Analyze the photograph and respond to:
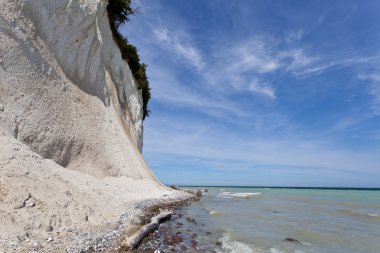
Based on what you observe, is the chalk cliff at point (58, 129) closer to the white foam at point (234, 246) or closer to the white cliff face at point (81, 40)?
the white cliff face at point (81, 40)

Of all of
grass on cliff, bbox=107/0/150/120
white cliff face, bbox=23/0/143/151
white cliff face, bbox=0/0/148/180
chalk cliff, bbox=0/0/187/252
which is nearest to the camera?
chalk cliff, bbox=0/0/187/252

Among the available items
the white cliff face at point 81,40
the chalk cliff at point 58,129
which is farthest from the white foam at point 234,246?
the white cliff face at point 81,40

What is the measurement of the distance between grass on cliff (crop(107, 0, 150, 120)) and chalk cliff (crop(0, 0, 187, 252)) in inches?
178

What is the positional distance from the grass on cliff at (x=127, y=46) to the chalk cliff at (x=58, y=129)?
4515mm

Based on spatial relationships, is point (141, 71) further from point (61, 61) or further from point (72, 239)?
point (72, 239)

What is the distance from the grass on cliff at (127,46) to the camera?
28016 mm

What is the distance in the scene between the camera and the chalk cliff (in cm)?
877

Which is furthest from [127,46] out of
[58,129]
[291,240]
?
[291,240]

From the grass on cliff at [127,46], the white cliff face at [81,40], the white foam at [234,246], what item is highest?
the grass on cliff at [127,46]

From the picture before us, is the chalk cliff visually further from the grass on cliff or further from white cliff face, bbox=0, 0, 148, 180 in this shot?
the grass on cliff

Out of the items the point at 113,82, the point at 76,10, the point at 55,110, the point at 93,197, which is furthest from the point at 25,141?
the point at 113,82

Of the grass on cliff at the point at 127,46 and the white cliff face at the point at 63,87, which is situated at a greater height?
the grass on cliff at the point at 127,46

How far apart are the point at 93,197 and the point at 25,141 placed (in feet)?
13.2

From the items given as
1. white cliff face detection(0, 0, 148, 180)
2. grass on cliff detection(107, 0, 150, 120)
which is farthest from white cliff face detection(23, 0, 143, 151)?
grass on cliff detection(107, 0, 150, 120)
